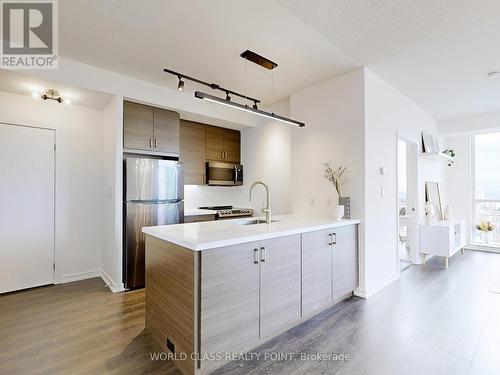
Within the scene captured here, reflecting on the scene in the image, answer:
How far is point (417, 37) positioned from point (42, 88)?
420cm

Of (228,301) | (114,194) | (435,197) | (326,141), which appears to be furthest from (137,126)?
(435,197)

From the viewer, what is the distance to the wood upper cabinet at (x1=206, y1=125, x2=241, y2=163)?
4738 mm

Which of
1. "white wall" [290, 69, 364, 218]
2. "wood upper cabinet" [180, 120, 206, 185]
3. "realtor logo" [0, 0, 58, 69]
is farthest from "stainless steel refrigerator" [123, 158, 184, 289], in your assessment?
"white wall" [290, 69, 364, 218]

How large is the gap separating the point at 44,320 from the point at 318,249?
2802 mm

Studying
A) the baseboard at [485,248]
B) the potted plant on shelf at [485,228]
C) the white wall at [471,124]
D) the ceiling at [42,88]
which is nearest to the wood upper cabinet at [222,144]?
the ceiling at [42,88]

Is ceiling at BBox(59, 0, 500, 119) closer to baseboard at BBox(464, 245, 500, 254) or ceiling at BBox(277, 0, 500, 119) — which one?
ceiling at BBox(277, 0, 500, 119)

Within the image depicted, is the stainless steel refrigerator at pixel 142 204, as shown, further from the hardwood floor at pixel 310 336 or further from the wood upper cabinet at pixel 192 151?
the wood upper cabinet at pixel 192 151

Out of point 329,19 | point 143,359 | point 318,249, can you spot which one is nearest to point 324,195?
point 318,249

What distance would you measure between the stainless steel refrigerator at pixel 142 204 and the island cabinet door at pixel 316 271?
2055 mm

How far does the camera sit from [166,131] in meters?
3.79

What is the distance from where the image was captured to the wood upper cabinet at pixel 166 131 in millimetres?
3686

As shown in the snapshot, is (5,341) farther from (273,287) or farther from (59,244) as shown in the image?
(273,287)

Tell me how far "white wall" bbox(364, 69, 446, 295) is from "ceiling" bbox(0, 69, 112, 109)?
342 centimetres

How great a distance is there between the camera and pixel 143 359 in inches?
76.2
